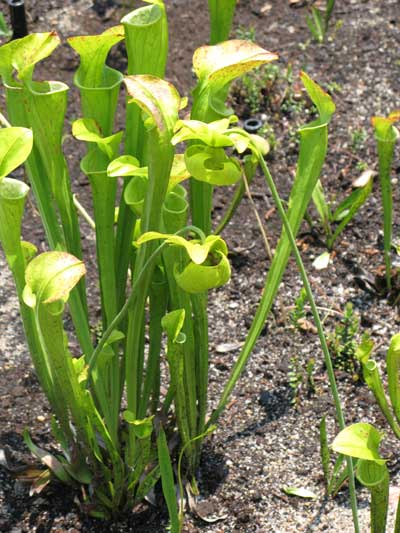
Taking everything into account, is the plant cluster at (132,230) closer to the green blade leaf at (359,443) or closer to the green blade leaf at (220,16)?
the green blade leaf at (220,16)

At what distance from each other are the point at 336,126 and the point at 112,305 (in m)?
1.58

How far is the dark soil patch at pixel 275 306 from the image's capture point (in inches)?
72.2

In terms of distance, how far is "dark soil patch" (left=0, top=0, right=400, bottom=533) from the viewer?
6.02ft

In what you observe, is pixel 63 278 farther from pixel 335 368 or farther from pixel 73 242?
pixel 335 368

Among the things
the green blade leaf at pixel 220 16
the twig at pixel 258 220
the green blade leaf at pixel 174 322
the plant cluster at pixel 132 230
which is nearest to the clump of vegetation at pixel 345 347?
the twig at pixel 258 220

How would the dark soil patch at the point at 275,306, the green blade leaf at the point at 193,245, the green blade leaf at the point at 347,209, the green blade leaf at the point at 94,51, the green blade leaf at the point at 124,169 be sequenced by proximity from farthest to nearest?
1. the green blade leaf at the point at 347,209
2. the dark soil patch at the point at 275,306
3. the green blade leaf at the point at 94,51
4. the green blade leaf at the point at 124,169
5. the green blade leaf at the point at 193,245

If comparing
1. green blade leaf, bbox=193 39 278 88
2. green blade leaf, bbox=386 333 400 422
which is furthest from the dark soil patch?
green blade leaf, bbox=193 39 278 88

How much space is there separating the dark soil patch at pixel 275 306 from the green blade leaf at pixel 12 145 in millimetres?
849

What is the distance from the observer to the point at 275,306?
2.32 m

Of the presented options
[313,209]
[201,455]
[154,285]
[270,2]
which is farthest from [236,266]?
[270,2]

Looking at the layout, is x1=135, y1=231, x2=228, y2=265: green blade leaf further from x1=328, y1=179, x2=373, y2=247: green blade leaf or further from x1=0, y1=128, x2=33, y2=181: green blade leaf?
x1=328, y1=179, x2=373, y2=247: green blade leaf

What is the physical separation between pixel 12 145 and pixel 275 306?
119cm

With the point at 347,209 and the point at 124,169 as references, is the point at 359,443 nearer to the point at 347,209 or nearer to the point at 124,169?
the point at 124,169

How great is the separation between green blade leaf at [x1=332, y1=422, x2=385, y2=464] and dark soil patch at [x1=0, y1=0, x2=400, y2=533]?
1.97 ft
